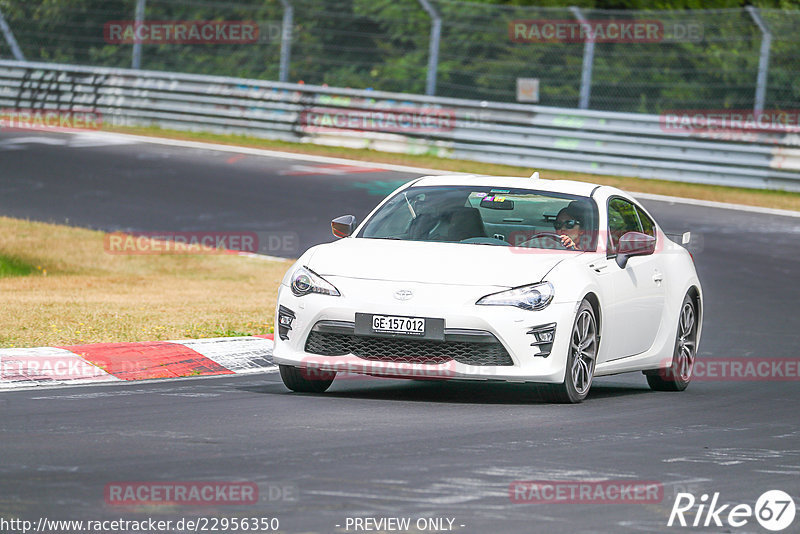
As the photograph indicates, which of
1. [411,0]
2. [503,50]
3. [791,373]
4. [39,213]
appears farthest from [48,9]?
[791,373]

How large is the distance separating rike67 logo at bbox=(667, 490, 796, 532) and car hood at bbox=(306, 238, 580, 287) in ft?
9.23

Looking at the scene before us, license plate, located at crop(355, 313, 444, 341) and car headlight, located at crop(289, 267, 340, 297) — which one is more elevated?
car headlight, located at crop(289, 267, 340, 297)

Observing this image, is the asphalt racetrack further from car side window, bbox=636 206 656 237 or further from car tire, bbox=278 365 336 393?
car side window, bbox=636 206 656 237

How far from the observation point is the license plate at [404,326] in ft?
29.8

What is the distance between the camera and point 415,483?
22.0ft

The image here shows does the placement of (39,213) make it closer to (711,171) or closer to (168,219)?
(168,219)

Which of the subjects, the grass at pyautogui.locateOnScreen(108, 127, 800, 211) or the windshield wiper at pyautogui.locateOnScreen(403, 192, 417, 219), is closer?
the windshield wiper at pyautogui.locateOnScreen(403, 192, 417, 219)

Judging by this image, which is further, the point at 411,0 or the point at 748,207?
the point at 411,0

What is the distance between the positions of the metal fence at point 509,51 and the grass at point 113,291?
990cm

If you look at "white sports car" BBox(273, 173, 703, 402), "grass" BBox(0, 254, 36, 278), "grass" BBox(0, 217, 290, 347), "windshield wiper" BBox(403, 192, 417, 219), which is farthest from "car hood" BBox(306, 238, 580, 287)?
"grass" BBox(0, 254, 36, 278)

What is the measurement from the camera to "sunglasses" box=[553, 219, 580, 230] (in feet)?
34.3

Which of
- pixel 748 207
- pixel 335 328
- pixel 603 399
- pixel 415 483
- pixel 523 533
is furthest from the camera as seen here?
pixel 748 207

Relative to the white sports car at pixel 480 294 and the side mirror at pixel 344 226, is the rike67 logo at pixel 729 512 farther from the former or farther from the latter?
the side mirror at pixel 344 226

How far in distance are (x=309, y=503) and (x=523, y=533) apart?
35.9 inches
